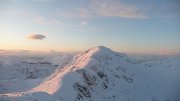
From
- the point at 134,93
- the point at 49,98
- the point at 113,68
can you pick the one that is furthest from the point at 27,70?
the point at 49,98

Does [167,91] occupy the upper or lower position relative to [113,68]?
lower

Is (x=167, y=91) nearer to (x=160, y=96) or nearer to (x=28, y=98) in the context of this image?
(x=160, y=96)

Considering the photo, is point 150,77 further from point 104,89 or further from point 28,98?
point 28,98

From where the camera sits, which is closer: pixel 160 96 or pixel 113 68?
pixel 160 96

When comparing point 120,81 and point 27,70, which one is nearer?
point 120,81

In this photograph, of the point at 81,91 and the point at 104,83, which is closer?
the point at 81,91

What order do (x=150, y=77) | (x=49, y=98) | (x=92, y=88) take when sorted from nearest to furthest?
1. (x=49, y=98)
2. (x=92, y=88)
3. (x=150, y=77)

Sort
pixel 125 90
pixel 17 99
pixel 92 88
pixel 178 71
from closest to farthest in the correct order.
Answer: pixel 17 99 → pixel 92 88 → pixel 125 90 → pixel 178 71

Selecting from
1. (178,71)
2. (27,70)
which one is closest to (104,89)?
(178,71)

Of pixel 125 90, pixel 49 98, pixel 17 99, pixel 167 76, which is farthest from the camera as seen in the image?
pixel 167 76
